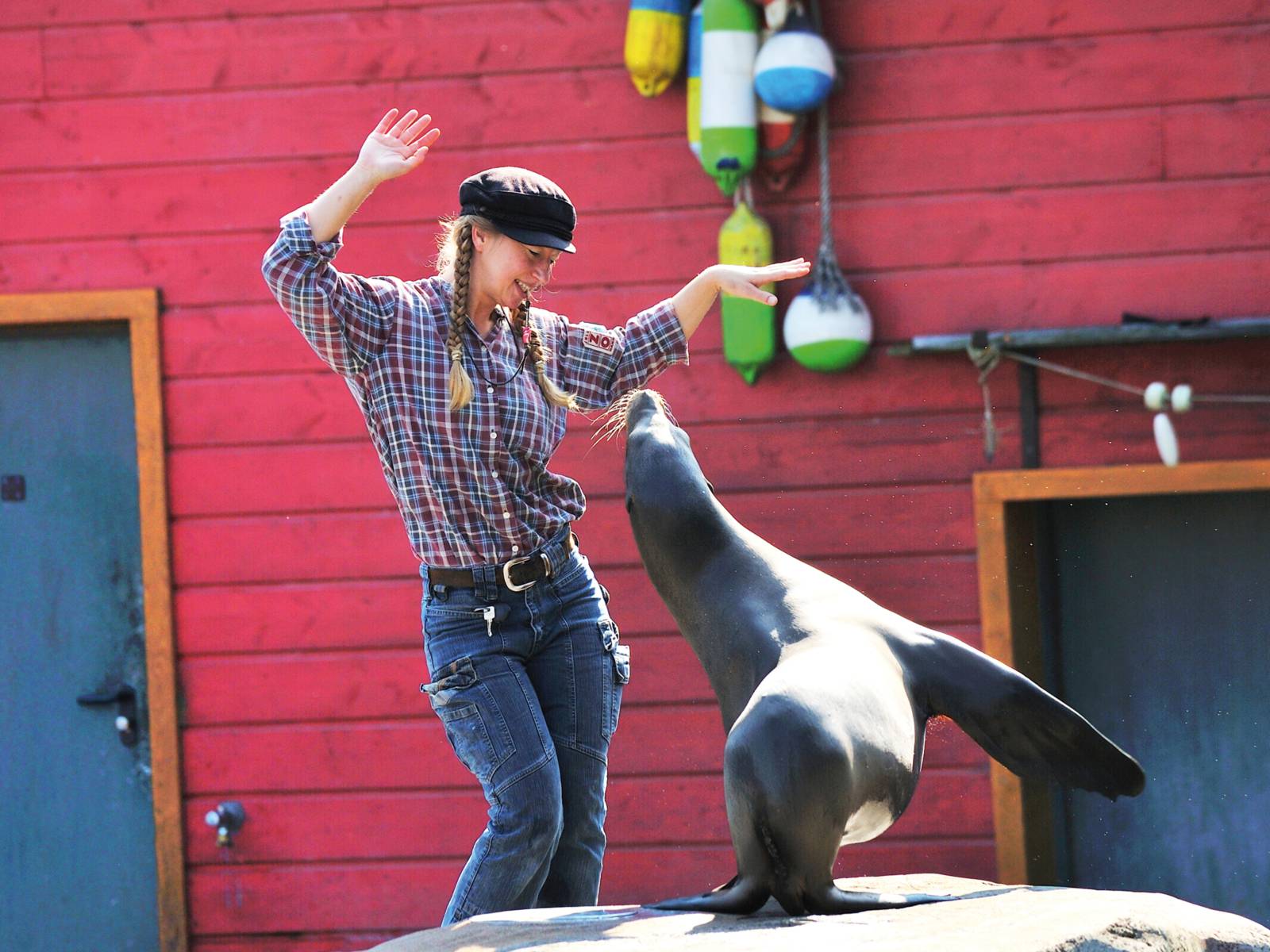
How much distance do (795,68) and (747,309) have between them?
2.12ft

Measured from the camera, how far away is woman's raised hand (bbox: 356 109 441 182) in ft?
8.02

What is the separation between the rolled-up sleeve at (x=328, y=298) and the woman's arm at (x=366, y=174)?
2cm

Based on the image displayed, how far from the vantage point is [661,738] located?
4477mm

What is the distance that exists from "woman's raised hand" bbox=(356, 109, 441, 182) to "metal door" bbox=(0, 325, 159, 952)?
2558mm

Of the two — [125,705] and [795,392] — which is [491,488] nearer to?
[795,392]

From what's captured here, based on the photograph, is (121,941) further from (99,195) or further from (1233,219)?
(1233,219)

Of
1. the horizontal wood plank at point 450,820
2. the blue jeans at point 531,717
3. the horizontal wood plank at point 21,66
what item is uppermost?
the horizontal wood plank at point 21,66

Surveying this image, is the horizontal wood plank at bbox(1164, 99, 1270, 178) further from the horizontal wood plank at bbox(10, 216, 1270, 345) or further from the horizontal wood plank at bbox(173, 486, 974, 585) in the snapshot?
the horizontal wood plank at bbox(173, 486, 974, 585)

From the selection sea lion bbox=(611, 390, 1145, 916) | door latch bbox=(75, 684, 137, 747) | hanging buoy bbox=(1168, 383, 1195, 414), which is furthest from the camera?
door latch bbox=(75, 684, 137, 747)

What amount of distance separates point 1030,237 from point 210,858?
9.69 feet

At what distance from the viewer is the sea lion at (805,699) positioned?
2018 millimetres

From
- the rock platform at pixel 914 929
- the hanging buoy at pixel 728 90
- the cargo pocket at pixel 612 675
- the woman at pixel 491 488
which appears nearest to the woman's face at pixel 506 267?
the woman at pixel 491 488

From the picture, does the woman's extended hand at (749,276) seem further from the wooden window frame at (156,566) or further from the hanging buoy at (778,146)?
the wooden window frame at (156,566)

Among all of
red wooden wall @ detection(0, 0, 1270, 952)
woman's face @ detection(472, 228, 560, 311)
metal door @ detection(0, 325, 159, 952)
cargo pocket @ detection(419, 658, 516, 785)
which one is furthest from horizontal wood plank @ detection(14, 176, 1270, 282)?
cargo pocket @ detection(419, 658, 516, 785)
